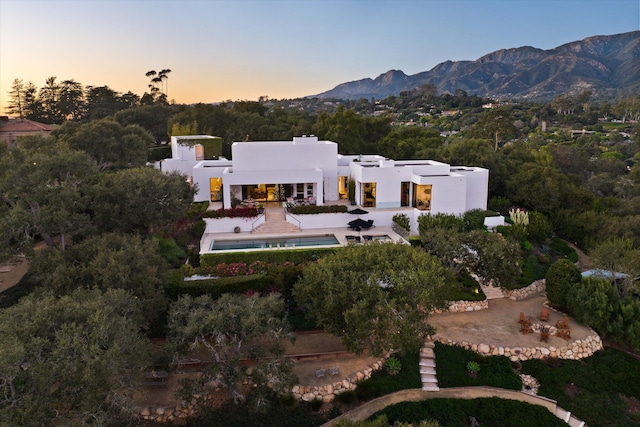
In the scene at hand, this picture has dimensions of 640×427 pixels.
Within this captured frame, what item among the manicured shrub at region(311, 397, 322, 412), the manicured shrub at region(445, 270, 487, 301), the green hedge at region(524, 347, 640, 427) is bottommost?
the green hedge at region(524, 347, 640, 427)

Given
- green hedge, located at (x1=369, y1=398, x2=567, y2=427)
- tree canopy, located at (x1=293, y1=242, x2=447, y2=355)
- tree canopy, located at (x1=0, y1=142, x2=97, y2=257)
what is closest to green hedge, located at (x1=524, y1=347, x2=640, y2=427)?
green hedge, located at (x1=369, y1=398, x2=567, y2=427)

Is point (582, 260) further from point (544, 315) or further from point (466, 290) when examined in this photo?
point (466, 290)

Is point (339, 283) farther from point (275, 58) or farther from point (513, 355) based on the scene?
point (275, 58)

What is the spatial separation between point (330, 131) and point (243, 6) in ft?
51.2

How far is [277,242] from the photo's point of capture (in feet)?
76.1

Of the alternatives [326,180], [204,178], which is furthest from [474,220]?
[204,178]

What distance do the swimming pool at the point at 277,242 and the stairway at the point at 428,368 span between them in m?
7.76

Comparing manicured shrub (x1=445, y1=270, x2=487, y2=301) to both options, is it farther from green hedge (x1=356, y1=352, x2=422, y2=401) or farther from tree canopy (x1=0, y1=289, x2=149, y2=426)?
tree canopy (x1=0, y1=289, x2=149, y2=426)

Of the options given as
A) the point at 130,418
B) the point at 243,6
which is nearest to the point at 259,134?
the point at 243,6

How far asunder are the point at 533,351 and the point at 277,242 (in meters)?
13.7

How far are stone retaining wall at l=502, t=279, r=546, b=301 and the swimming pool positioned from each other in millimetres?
9573

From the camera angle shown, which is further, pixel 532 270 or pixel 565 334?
pixel 532 270

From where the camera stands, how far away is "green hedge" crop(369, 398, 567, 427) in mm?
13578

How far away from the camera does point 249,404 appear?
42.0 feet
